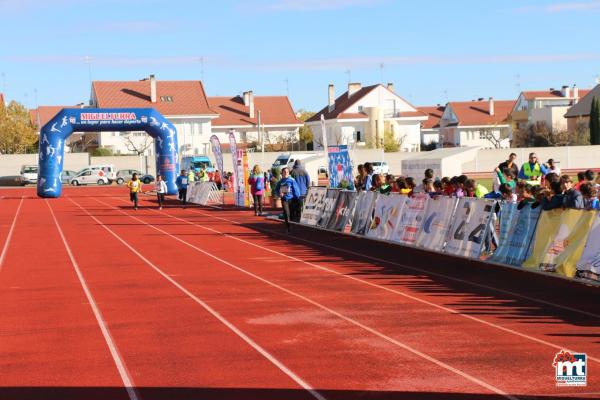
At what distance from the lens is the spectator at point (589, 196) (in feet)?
47.3

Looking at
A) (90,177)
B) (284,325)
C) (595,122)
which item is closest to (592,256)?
(284,325)

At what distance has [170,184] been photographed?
172ft

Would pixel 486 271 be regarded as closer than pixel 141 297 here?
No

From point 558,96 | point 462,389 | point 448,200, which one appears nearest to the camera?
point 462,389

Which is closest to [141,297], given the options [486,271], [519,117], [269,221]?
[486,271]

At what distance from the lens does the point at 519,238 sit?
1598 cm

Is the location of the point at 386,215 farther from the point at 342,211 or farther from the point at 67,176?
the point at 67,176

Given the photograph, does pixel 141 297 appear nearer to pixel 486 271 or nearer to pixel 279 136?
pixel 486 271

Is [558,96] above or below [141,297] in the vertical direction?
above

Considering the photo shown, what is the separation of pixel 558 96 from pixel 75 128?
83.1m

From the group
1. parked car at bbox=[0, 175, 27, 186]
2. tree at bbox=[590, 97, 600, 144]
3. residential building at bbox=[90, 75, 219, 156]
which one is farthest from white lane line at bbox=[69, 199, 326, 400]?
residential building at bbox=[90, 75, 219, 156]

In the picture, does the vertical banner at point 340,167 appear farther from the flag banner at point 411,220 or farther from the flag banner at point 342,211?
the flag banner at point 411,220

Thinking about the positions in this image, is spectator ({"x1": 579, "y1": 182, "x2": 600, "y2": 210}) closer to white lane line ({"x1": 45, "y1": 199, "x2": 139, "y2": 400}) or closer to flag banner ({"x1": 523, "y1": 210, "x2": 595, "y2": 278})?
flag banner ({"x1": 523, "y1": 210, "x2": 595, "y2": 278})

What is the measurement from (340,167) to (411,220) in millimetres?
7158
